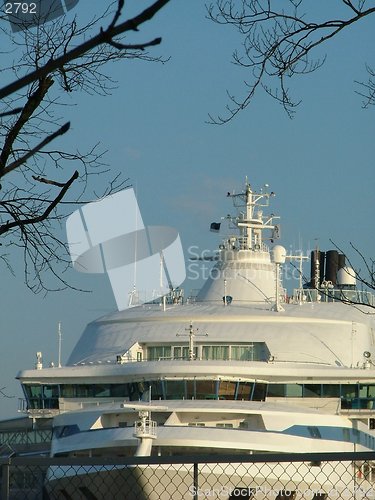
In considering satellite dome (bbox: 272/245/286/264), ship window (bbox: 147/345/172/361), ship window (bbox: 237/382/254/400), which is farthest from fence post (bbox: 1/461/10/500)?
satellite dome (bbox: 272/245/286/264)

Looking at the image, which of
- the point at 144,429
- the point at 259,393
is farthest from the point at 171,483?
the point at 259,393

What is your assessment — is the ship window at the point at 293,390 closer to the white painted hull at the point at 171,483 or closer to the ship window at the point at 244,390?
the ship window at the point at 244,390

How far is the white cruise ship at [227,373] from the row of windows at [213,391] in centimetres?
3

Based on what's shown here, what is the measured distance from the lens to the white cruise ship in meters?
31.5

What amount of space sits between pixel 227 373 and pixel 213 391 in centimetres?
57

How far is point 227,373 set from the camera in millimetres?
34594

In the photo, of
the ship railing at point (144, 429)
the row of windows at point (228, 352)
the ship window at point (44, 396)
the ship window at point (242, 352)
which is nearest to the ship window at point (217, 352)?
the row of windows at point (228, 352)

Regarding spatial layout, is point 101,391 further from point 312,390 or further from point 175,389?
point 312,390

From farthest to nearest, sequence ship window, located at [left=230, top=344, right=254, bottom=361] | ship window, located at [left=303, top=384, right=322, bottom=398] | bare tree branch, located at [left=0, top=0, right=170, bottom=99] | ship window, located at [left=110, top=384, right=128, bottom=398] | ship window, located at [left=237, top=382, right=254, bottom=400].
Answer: ship window, located at [left=230, top=344, right=254, bottom=361], ship window, located at [left=110, top=384, right=128, bottom=398], ship window, located at [left=303, top=384, right=322, bottom=398], ship window, located at [left=237, top=382, right=254, bottom=400], bare tree branch, located at [left=0, top=0, right=170, bottom=99]

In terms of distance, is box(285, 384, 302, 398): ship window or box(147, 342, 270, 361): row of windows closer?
box(285, 384, 302, 398): ship window

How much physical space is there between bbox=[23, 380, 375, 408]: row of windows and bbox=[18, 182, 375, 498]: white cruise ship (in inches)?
1.0

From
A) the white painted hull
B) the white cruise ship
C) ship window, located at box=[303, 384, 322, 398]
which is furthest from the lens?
ship window, located at box=[303, 384, 322, 398]

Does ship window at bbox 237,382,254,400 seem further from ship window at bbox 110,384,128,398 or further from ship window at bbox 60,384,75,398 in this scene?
ship window at bbox 60,384,75,398

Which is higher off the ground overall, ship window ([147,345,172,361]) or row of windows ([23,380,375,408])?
ship window ([147,345,172,361])
